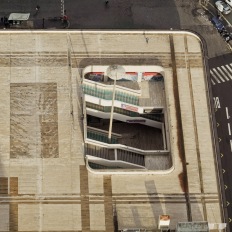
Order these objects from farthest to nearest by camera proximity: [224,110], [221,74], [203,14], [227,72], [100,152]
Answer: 1. [203,14]
2. [227,72]
3. [221,74]
4. [224,110]
5. [100,152]

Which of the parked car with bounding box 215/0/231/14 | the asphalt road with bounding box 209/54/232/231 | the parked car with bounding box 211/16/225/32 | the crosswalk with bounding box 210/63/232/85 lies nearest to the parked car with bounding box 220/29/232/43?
the parked car with bounding box 211/16/225/32

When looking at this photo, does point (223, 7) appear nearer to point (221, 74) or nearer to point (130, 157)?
point (221, 74)

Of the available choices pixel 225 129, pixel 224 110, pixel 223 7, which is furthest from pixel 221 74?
pixel 223 7

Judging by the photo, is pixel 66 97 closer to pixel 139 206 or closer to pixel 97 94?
pixel 97 94

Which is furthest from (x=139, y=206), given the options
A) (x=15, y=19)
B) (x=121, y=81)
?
(x=15, y=19)

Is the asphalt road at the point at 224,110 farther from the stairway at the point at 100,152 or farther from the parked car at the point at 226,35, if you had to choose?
the stairway at the point at 100,152

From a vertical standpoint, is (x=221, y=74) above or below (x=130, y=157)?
above

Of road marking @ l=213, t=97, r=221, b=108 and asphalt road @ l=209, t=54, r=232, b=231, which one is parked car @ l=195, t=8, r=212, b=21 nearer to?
asphalt road @ l=209, t=54, r=232, b=231
